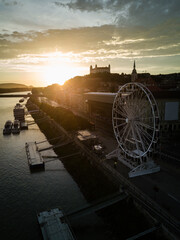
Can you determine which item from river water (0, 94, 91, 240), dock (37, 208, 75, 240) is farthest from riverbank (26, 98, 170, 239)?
dock (37, 208, 75, 240)

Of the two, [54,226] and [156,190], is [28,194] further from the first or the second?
[156,190]

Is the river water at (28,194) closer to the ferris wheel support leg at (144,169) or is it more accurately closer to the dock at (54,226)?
the dock at (54,226)

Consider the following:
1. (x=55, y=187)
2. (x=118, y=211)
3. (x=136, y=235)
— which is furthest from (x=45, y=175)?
(x=136, y=235)

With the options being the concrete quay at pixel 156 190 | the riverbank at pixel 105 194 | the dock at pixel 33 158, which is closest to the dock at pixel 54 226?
the riverbank at pixel 105 194

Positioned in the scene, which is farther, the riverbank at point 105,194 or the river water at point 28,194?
the river water at point 28,194

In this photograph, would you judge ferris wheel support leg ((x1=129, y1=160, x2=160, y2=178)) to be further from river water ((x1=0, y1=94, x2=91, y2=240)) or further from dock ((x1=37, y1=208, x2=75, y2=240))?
dock ((x1=37, y1=208, x2=75, y2=240))
